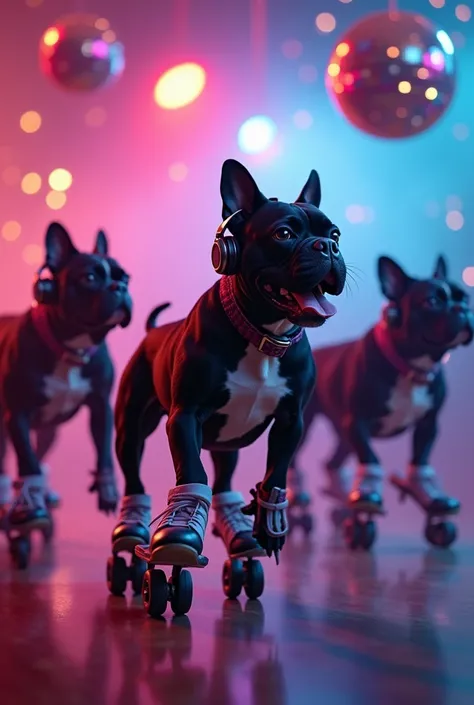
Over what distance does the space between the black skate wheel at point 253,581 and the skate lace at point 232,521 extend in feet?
0.23

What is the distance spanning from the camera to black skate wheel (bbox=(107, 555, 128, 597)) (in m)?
2.34

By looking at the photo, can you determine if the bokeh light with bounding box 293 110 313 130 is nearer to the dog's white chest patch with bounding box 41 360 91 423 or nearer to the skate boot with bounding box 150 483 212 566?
the dog's white chest patch with bounding box 41 360 91 423

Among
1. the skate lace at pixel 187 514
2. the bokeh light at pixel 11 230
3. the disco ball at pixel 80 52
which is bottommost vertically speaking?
the skate lace at pixel 187 514

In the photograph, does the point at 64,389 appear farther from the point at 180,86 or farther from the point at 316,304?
the point at 180,86

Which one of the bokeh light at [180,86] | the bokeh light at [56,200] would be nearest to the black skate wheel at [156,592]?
the bokeh light at [56,200]

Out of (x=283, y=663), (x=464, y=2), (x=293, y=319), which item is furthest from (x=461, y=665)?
(x=464, y=2)

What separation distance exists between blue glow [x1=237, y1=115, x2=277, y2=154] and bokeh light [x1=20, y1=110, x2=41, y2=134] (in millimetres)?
960

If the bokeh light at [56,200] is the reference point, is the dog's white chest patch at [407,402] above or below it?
below

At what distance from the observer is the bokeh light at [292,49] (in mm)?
4879

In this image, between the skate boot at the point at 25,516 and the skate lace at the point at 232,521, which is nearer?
the skate lace at the point at 232,521

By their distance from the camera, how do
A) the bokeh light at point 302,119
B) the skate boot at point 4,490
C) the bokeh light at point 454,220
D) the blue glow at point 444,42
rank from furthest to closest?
1. the bokeh light at point 302,119
2. the bokeh light at point 454,220
3. the skate boot at point 4,490
4. the blue glow at point 444,42

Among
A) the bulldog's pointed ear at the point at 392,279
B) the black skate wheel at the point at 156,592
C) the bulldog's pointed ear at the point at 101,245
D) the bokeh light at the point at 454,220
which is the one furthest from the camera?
the bokeh light at the point at 454,220

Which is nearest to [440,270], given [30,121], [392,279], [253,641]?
[392,279]

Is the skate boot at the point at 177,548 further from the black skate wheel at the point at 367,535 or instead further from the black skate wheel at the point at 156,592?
the black skate wheel at the point at 367,535
